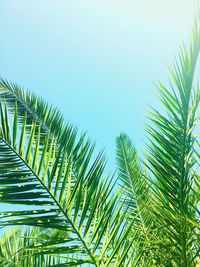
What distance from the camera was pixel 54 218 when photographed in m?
1.15

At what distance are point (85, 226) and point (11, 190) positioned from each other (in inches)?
15.1

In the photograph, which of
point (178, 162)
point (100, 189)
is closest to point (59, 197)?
point (100, 189)

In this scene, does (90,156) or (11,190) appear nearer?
(11,190)

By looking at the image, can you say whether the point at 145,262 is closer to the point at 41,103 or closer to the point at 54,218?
the point at 54,218

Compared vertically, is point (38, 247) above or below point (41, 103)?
below

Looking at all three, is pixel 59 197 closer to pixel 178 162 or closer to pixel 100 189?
pixel 100 189

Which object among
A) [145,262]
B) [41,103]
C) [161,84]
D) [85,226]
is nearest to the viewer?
[85,226]

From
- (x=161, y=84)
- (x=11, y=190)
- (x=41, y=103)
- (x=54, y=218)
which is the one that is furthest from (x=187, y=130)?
(x=41, y=103)

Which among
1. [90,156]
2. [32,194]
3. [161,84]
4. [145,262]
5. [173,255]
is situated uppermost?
[161,84]

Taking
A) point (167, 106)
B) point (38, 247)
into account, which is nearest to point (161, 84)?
point (167, 106)

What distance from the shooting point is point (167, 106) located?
51.4 inches

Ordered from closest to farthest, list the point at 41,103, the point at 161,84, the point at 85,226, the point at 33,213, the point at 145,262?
1. the point at 33,213
2. the point at 85,226
3. the point at 161,84
4. the point at 145,262
5. the point at 41,103

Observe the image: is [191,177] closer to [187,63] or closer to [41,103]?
[187,63]

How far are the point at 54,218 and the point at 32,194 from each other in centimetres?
15
